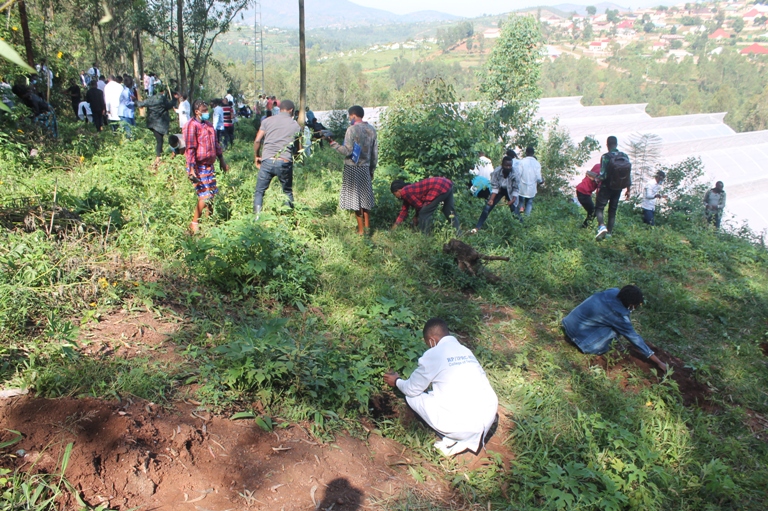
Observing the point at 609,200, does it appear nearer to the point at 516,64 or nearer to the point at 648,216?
the point at 648,216

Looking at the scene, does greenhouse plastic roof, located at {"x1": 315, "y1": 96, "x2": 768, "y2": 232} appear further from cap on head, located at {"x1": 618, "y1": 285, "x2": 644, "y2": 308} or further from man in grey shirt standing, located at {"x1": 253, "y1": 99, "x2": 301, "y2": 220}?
cap on head, located at {"x1": 618, "y1": 285, "x2": 644, "y2": 308}

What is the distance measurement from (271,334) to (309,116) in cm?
1237

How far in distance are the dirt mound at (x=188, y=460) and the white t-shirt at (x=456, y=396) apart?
39 cm

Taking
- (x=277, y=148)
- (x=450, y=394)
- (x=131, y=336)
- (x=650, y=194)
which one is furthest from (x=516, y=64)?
(x=131, y=336)

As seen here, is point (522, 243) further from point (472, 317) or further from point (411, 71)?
point (411, 71)

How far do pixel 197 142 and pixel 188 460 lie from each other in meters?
4.19

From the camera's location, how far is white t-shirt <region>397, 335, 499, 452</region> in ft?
11.7

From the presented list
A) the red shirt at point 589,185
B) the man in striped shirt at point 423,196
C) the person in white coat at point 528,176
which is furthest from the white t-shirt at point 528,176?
the man in striped shirt at point 423,196

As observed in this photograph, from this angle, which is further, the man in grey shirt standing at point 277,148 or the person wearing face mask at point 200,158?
the man in grey shirt standing at point 277,148

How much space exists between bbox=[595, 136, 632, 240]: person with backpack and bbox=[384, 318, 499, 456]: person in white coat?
18.8 ft

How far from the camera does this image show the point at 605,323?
17.0 ft

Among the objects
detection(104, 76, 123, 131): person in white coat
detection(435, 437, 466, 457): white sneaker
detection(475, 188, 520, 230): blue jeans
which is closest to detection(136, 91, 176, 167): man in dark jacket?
Result: detection(104, 76, 123, 131): person in white coat

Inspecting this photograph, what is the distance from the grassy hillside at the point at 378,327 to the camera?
3.57 m

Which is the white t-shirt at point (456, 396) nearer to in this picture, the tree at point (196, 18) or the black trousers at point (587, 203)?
the black trousers at point (587, 203)
